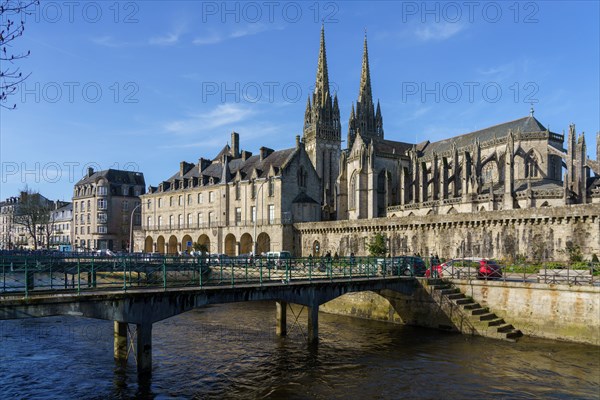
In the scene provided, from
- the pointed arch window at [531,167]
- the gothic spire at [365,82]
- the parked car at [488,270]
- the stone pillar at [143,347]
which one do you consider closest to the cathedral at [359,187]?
the pointed arch window at [531,167]

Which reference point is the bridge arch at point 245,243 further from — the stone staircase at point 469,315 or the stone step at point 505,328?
the stone step at point 505,328

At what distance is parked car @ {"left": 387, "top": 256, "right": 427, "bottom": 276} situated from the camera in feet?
96.5

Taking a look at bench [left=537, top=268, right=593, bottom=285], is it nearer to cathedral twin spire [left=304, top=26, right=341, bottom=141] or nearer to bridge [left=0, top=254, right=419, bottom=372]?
bridge [left=0, top=254, right=419, bottom=372]

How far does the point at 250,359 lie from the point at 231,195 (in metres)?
45.3

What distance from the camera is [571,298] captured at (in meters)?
23.3

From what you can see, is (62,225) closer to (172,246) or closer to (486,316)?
(172,246)

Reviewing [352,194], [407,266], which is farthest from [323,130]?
[407,266]

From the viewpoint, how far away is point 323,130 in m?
A: 95.9

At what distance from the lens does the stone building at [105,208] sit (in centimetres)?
8544

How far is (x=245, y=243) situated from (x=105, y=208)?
34907 mm

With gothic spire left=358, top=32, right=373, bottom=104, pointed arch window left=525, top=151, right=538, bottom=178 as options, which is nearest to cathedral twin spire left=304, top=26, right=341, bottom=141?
gothic spire left=358, top=32, right=373, bottom=104

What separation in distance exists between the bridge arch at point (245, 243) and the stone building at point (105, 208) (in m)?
33.9

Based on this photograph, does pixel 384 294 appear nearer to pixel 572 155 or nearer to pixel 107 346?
pixel 107 346

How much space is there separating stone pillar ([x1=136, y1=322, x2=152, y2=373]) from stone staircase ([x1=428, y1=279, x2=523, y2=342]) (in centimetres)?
1604
